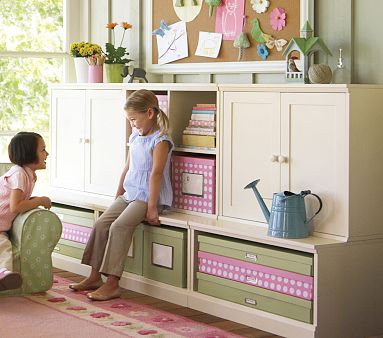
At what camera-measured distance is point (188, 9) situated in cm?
505

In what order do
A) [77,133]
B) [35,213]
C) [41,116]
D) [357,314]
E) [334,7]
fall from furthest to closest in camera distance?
1. [41,116]
2. [77,133]
3. [35,213]
4. [334,7]
5. [357,314]

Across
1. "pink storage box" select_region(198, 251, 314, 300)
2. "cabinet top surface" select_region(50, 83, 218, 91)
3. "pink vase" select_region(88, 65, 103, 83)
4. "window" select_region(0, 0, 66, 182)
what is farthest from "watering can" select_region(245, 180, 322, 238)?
"window" select_region(0, 0, 66, 182)

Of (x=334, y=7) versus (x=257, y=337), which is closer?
(x=257, y=337)

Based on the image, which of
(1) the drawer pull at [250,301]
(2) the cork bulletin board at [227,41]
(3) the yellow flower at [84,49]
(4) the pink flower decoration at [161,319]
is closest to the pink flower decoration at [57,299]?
(4) the pink flower decoration at [161,319]

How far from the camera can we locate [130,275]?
4766 mm

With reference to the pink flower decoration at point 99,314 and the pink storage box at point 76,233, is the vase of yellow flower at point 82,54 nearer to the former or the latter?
the pink storage box at point 76,233

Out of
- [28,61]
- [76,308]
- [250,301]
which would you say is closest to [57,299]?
[76,308]

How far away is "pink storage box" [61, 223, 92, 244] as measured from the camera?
507 cm

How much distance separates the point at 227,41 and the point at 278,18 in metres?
0.43

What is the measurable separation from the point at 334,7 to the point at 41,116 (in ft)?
8.29

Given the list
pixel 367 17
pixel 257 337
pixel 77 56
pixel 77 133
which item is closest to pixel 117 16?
pixel 77 56

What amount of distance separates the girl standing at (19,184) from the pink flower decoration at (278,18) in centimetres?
139

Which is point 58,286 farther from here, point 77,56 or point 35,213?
point 77,56

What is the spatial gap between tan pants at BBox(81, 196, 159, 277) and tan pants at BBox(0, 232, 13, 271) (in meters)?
0.41
